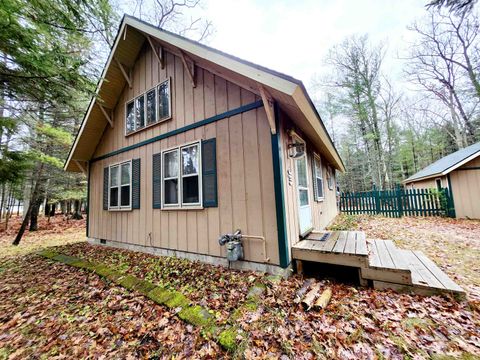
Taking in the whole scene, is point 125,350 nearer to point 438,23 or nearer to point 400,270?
point 400,270

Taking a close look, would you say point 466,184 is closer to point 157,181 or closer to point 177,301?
point 177,301

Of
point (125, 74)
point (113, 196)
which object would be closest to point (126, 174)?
point (113, 196)

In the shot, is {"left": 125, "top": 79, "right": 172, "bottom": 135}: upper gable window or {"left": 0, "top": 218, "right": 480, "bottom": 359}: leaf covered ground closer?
{"left": 0, "top": 218, "right": 480, "bottom": 359}: leaf covered ground

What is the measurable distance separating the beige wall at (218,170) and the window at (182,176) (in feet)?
0.71

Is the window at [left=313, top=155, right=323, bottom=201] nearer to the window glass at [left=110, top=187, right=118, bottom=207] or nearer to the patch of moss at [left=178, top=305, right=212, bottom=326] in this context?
the patch of moss at [left=178, top=305, right=212, bottom=326]

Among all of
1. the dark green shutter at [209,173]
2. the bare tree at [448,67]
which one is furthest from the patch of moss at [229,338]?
the bare tree at [448,67]

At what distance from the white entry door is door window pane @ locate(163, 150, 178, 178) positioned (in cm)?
300

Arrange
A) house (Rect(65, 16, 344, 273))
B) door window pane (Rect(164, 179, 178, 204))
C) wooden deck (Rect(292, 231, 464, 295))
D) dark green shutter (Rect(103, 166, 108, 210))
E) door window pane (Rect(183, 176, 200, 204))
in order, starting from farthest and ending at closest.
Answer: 1. dark green shutter (Rect(103, 166, 108, 210))
2. door window pane (Rect(164, 179, 178, 204))
3. door window pane (Rect(183, 176, 200, 204))
4. house (Rect(65, 16, 344, 273))
5. wooden deck (Rect(292, 231, 464, 295))

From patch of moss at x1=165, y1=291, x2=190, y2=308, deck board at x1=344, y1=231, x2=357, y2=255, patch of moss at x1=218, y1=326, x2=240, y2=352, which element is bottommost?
patch of moss at x1=218, y1=326, x2=240, y2=352

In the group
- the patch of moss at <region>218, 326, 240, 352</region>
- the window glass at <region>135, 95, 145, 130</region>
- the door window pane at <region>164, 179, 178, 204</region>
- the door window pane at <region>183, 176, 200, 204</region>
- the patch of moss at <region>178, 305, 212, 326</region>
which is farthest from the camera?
the window glass at <region>135, 95, 145, 130</region>

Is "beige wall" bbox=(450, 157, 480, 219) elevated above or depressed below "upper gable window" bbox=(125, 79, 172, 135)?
below

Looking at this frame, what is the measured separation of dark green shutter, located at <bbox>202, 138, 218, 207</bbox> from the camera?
4332 mm

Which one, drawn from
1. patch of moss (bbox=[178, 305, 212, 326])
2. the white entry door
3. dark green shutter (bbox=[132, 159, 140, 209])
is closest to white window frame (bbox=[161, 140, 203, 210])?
dark green shutter (bbox=[132, 159, 140, 209])

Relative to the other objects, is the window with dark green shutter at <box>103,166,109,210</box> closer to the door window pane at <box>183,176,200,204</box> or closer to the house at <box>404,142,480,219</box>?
the door window pane at <box>183,176,200,204</box>
